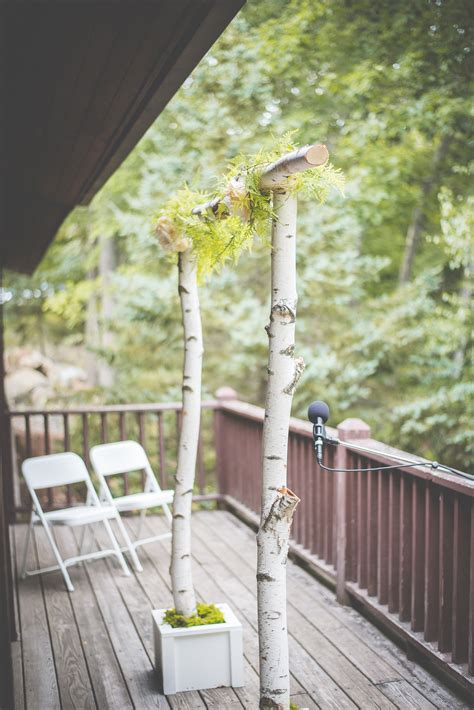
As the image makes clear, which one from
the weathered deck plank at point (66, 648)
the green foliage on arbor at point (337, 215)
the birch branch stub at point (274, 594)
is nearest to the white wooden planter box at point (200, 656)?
the weathered deck plank at point (66, 648)

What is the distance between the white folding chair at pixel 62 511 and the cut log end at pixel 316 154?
310cm

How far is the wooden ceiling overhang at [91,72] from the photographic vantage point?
187 cm

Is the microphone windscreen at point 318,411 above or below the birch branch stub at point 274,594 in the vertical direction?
above

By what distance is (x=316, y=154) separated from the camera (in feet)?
6.66

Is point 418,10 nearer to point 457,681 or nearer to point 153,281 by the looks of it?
point 153,281

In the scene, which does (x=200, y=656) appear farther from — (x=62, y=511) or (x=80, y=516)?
(x=62, y=511)

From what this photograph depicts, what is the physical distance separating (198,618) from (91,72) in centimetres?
229

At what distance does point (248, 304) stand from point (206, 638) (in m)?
4.95

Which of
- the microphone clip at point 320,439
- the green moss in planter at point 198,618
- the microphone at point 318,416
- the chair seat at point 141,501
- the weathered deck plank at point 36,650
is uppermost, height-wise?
the microphone at point 318,416

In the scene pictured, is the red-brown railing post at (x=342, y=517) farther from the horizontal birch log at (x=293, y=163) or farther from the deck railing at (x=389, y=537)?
the horizontal birch log at (x=293, y=163)

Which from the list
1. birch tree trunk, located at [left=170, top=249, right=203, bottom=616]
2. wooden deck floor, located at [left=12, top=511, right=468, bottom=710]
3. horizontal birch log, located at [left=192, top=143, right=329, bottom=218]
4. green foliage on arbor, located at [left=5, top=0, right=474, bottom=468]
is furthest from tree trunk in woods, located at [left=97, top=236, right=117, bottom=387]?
horizontal birch log, located at [left=192, top=143, right=329, bottom=218]

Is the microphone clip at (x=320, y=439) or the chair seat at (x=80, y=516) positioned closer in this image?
the microphone clip at (x=320, y=439)

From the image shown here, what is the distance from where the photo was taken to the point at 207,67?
319 inches

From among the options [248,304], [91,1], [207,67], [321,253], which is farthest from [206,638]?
[207,67]
